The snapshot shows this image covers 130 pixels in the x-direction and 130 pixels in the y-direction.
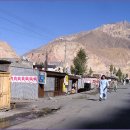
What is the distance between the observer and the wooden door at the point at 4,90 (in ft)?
70.7

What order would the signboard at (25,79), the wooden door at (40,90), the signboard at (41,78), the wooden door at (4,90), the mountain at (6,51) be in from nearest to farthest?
the wooden door at (4,90) → the signboard at (25,79) → the signboard at (41,78) → the wooden door at (40,90) → the mountain at (6,51)

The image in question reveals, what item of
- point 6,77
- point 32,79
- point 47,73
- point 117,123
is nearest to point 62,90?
point 47,73

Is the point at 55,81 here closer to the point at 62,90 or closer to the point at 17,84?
the point at 62,90

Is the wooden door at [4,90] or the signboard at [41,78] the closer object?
the wooden door at [4,90]

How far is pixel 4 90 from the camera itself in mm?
22000

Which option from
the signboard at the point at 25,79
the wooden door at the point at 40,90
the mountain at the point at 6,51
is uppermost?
the mountain at the point at 6,51

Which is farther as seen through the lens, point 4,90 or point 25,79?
point 25,79

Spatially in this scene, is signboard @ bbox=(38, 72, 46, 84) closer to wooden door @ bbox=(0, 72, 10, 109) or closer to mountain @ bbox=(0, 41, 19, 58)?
wooden door @ bbox=(0, 72, 10, 109)

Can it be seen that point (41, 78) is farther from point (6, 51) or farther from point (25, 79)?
point (6, 51)

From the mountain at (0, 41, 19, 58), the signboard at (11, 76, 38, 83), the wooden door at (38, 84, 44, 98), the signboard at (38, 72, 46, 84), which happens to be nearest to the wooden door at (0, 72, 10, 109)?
the signboard at (11, 76, 38, 83)

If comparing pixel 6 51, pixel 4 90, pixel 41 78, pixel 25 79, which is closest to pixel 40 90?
pixel 41 78

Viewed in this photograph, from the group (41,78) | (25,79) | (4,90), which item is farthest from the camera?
(41,78)

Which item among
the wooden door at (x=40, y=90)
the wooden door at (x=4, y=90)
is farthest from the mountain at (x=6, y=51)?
the wooden door at (x=4, y=90)

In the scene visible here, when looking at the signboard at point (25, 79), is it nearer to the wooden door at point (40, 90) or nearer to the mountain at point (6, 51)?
the wooden door at point (40, 90)
